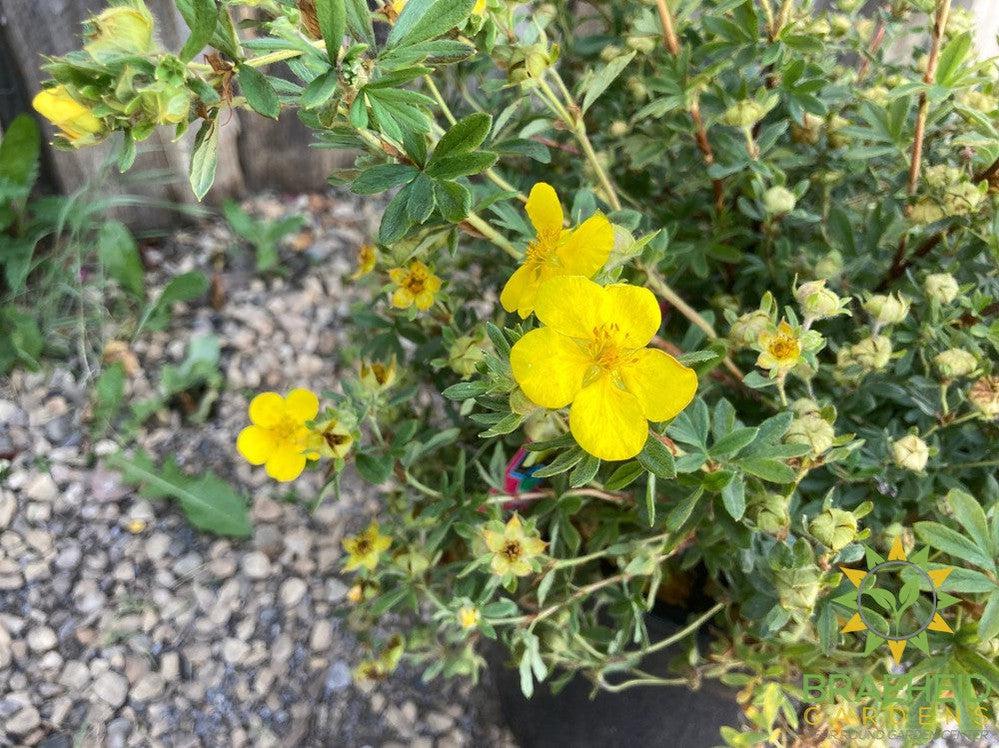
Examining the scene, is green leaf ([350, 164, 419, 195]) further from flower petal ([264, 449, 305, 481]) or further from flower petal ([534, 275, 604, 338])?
flower petal ([264, 449, 305, 481])

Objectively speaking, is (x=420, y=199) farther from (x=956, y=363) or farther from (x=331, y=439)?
(x=956, y=363)

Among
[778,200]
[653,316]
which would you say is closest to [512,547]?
[653,316]

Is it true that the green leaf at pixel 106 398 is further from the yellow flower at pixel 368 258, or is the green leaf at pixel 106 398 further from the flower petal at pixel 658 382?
the flower petal at pixel 658 382

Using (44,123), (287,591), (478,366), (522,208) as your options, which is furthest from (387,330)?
(44,123)

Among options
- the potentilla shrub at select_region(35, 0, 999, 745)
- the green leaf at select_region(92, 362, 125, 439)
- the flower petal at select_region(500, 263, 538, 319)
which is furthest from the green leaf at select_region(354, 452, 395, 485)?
the green leaf at select_region(92, 362, 125, 439)

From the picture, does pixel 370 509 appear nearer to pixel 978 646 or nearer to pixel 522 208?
pixel 522 208
